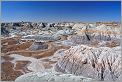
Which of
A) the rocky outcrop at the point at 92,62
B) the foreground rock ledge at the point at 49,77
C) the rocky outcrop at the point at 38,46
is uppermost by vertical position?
the rocky outcrop at the point at 38,46

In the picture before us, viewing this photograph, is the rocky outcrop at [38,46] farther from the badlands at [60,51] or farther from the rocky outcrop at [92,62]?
the rocky outcrop at [92,62]

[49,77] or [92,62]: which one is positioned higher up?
[92,62]

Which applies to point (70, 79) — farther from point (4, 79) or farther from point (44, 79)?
point (4, 79)

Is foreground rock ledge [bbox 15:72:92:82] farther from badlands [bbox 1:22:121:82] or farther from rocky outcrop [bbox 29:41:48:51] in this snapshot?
rocky outcrop [bbox 29:41:48:51]

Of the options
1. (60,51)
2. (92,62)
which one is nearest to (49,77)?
(60,51)

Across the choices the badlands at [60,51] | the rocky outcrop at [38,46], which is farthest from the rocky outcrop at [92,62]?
the rocky outcrop at [38,46]

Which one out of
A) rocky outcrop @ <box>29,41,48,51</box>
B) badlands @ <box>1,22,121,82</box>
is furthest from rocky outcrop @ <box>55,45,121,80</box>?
rocky outcrop @ <box>29,41,48,51</box>

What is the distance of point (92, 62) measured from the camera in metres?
3.09

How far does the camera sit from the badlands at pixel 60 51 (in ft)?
9.98

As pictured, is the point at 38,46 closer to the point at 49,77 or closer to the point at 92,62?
the point at 49,77

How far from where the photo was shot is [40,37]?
10.2 feet

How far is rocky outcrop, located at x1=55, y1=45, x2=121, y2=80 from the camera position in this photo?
3050mm

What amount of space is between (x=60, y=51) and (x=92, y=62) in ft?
1.11

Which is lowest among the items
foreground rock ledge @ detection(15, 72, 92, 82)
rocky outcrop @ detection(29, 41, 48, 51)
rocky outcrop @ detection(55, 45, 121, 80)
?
foreground rock ledge @ detection(15, 72, 92, 82)
